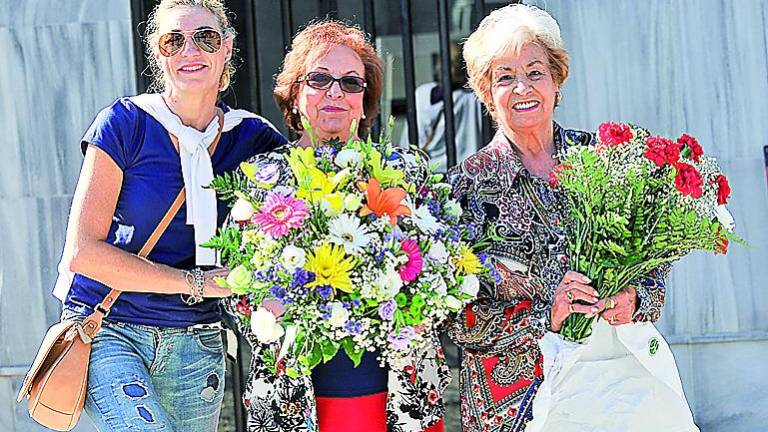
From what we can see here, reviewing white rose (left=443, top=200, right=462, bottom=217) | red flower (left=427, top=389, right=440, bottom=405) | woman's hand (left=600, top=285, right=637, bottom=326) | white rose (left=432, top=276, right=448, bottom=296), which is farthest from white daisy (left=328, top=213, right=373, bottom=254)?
woman's hand (left=600, top=285, right=637, bottom=326)

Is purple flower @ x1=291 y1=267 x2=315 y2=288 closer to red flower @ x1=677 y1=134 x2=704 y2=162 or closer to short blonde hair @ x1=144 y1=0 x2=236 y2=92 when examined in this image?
short blonde hair @ x1=144 y1=0 x2=236 y2=92

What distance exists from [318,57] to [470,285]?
854 millimetres

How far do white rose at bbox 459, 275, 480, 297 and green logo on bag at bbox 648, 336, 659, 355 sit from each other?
0.62m

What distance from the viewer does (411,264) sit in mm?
3021

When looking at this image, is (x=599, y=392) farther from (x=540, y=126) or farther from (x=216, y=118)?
(x=216, y=118)

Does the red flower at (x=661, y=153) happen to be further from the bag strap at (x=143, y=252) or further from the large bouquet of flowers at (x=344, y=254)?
the bag strap at (x=143, y=252)

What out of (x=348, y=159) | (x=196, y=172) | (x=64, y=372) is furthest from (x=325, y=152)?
(x=64, y=372)

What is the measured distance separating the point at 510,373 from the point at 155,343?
1060 millimetres

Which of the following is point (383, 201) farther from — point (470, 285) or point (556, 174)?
point (556, 174)

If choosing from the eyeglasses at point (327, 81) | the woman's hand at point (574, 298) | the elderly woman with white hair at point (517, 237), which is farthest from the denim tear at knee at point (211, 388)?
the woman's hand at point (574, 298)

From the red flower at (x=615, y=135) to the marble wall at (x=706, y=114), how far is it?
194cm

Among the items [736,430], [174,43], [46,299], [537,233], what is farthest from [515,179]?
[46,299]

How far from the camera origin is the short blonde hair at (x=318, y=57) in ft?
11.6

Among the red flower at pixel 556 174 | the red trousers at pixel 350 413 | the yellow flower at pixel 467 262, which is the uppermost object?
the red flower at pixel 556 174
